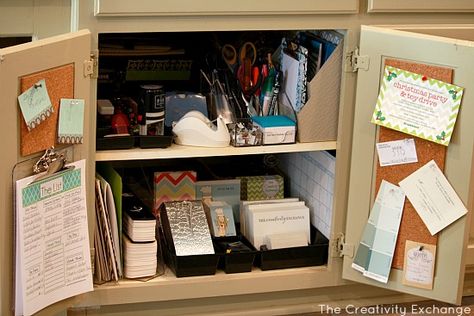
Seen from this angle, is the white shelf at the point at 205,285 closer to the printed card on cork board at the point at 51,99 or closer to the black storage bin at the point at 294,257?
the black storage bin at the point at 294,257

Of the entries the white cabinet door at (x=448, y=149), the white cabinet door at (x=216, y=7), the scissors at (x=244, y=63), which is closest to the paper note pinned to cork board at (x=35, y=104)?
the white cabinet door at (x=216, y=7)

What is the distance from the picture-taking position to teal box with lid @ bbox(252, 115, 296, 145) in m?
2.40

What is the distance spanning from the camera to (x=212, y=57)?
269 cm

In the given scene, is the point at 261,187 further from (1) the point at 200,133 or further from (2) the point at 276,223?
(1) the point at 200,133

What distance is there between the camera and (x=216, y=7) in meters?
2.21

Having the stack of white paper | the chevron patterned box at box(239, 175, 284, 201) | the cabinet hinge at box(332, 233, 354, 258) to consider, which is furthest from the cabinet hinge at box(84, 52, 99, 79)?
the cabinet hinge at box(332, 233, 354, 258)

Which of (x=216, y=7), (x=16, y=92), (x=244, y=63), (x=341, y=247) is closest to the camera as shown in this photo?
(x=16, y=92)

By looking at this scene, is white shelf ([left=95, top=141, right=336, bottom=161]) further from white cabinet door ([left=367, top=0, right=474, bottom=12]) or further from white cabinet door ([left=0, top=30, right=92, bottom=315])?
white cabinet door ([left=367, top=0, right=474, bottom=12])

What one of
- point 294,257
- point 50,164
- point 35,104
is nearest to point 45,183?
point 50,164

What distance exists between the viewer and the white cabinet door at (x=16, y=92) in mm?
1931

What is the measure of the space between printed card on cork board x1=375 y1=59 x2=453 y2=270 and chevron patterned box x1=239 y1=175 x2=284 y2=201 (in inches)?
15.1

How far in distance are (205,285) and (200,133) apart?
1.29 ft

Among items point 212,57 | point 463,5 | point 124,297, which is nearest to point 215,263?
point 124,297

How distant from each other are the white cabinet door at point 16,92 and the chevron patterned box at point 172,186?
16.2 inches
